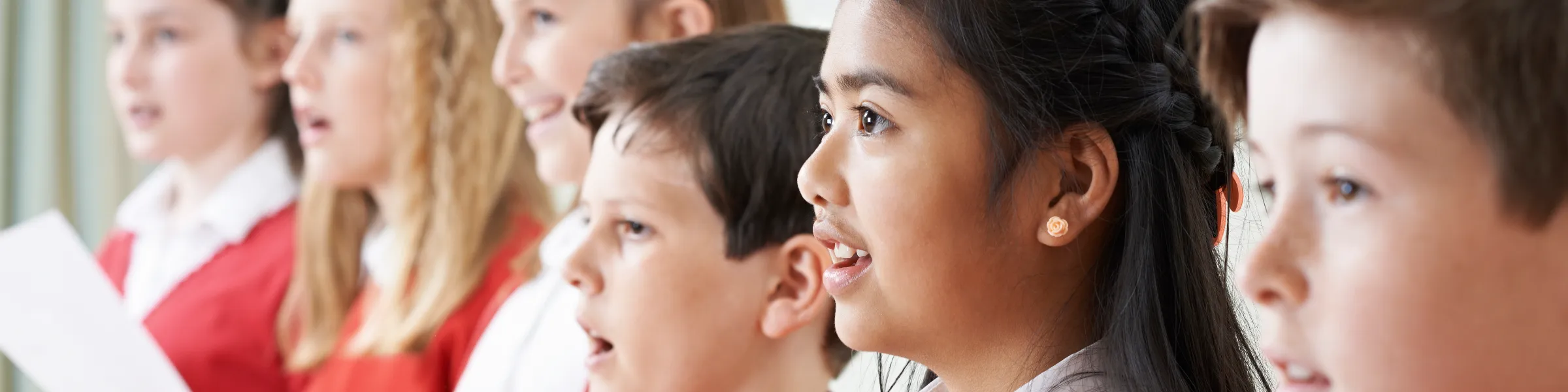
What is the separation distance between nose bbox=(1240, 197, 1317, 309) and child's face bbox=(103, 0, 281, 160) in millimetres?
1654

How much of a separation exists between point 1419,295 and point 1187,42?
0.17 meters

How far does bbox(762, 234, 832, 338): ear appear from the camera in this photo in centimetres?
97

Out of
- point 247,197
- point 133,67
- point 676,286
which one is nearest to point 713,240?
point 676,286

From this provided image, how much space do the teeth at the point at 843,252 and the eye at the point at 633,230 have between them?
0.20 m

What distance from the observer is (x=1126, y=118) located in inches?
27.7

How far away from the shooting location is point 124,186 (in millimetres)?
2762

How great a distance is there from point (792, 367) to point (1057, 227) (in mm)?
353

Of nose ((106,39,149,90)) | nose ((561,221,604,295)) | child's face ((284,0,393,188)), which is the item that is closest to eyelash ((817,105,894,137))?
nose ((561,221,604,295))

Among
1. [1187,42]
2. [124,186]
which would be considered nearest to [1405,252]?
[1187,42]

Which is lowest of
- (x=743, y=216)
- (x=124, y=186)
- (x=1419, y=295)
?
(x=124, y=186)

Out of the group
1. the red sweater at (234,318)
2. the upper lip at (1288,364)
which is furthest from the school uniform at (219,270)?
the upper lip at (1288,364)

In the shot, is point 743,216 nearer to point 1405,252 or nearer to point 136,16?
point 1405,252

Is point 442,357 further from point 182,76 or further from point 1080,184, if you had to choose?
point 1080,184

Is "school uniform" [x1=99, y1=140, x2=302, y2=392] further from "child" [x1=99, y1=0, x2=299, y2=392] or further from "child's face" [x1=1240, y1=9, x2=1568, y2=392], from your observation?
"child's face" [x1=1240, y1=9, x2=1568, y2=392]
